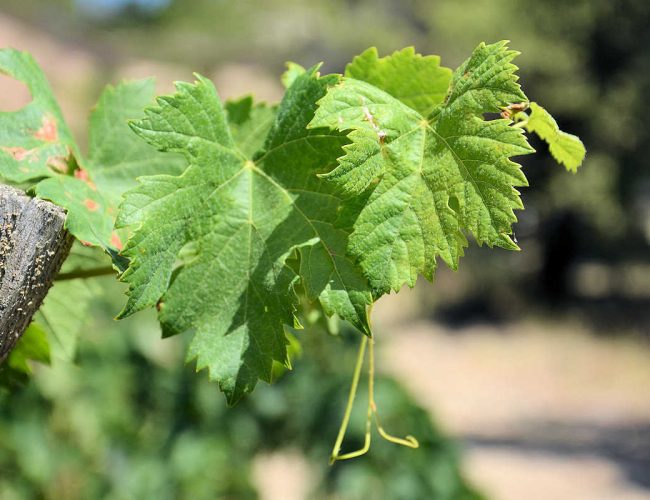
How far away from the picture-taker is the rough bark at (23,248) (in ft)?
2.36

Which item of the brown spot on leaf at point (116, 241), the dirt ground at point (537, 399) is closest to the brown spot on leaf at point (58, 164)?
the brown spot on leaf at point (116, 241)

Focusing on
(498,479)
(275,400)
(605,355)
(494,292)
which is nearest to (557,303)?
(494,292)

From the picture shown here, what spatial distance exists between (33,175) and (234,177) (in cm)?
21

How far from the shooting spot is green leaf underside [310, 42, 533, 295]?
71 centimetres

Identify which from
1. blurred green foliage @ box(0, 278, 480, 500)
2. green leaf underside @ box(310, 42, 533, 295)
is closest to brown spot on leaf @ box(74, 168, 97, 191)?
green leaf underside @ box(310, 42, 533, 295)

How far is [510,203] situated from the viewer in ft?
2.35

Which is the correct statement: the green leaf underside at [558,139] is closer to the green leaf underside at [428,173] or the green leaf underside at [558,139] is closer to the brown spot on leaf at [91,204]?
the green leaf underside at [428,173]

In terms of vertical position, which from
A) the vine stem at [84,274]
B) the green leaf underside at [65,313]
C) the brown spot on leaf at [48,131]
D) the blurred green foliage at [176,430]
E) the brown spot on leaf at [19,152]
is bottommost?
the blurred green foliage at [176,430]

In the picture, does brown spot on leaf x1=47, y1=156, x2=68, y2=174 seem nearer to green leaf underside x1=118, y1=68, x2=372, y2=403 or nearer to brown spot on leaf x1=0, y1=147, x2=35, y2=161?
brown spot on leaf x1=0, y1=147, x2=35, y2=161

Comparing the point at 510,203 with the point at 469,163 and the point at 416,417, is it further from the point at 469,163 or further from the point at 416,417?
the point at 416,417

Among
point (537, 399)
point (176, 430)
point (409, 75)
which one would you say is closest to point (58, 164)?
point (409, 75)

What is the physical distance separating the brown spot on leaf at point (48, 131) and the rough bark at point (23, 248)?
0.55 feet

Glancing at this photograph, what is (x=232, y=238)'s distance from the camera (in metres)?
0.78

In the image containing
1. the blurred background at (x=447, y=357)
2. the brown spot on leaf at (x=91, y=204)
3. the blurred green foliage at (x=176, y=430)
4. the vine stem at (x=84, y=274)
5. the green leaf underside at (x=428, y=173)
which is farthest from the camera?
the blurred background at (x=447, y=357)
